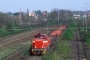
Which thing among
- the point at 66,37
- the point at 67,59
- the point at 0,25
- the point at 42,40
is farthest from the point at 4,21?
the point at 67,59

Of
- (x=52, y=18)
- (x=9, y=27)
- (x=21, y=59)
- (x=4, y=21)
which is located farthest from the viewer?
(x=52, y=18)

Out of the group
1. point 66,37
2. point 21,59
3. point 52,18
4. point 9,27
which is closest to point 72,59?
point 21,59

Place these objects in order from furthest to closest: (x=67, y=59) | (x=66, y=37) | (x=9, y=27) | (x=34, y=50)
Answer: (x=9, y=27), (x=66, y=37), (x=34, y=50), (x=67, y=59)

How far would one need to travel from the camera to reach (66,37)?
47.0 meters

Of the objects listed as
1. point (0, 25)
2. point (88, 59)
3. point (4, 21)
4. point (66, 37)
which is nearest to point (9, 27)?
point (0, 25)

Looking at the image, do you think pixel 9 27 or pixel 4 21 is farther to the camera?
pixel 4 21

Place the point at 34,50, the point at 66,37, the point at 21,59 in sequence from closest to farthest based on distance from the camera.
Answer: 1. the point at 21,59
2. the point at 34,50
3. the point at 66,37

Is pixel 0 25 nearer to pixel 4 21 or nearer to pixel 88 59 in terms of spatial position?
pixel 4 21

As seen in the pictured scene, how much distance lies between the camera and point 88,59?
23.5 meters

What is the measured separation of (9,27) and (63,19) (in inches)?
2993

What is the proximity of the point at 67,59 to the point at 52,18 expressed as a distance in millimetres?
117108

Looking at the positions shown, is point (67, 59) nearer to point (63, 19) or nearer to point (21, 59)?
point (21, 59)

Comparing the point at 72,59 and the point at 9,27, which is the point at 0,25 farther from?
the point at 72,59

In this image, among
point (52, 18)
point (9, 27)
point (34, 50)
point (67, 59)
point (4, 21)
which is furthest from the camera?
point (52, 18)
